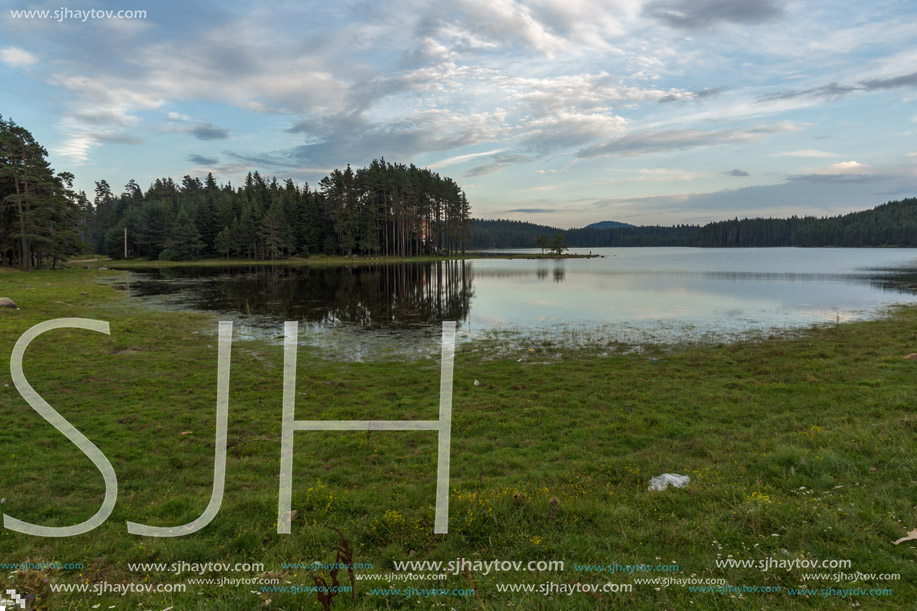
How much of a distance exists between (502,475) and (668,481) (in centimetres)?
329

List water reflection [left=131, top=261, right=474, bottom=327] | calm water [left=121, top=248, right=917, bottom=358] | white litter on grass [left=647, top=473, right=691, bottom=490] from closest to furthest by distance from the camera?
white litter on grass [left=647, top=473, right=691, bottom=490]
calm water [left=121, top=248, right=917, bottom=358]
water reflection [left=131, top=261, right=474, bottom=327]

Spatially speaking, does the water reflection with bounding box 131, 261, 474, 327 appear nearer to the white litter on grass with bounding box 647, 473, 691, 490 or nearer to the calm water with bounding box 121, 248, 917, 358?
the calm water with bounding box 121, 248, 917, 358

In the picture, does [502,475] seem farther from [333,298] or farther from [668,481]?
[333,298]

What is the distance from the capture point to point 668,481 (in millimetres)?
8016

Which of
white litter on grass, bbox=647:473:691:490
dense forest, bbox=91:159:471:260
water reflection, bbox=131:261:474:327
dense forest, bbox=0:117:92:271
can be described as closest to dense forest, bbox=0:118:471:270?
dense forest, bbox=91:159:471:260

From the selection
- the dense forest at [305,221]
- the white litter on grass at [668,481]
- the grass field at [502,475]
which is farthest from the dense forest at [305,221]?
the white litter on grass at [668,481]

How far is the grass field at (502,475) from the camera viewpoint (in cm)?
A: 509

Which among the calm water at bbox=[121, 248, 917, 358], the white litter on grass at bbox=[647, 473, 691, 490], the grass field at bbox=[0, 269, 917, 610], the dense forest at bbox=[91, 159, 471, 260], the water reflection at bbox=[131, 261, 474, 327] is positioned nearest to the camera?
the grass field at bbox=[0, 269, 917, 610]

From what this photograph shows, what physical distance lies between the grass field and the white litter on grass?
1.08 feet

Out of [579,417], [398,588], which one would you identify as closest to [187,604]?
[398,588]

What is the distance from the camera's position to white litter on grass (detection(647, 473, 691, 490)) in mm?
7816

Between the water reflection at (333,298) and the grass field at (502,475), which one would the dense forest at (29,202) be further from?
the grass field at (502,475)

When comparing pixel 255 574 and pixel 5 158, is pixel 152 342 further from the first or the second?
pixel 5 158

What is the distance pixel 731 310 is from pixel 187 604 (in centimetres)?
3915
